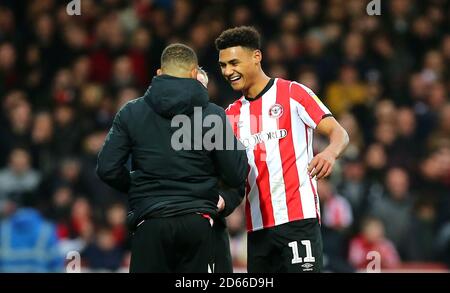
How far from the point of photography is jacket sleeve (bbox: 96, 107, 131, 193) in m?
5.02

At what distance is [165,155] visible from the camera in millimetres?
5012

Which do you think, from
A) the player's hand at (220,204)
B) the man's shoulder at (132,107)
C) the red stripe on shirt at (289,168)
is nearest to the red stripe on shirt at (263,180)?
the red stripe on shirt at (289,168)

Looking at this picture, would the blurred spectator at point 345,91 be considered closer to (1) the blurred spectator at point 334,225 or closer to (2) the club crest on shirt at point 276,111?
(1) the blurred spectator at point 334,225

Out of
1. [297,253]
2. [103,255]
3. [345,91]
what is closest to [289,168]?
[297,253]

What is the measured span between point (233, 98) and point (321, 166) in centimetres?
501

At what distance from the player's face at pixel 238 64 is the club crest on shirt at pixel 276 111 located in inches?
8.7

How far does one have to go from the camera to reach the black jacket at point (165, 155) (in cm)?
500

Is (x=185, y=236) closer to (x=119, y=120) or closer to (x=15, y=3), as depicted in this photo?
(x=119, y=120)

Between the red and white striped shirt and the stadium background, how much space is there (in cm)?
309

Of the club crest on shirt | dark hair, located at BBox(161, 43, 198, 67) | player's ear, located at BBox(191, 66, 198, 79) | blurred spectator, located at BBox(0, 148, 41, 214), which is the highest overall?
blurred spectator, located at BBox(0, 148, 41, 214)

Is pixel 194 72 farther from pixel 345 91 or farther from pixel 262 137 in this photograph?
pixel 345 91

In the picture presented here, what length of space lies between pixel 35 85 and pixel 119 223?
7.34ft

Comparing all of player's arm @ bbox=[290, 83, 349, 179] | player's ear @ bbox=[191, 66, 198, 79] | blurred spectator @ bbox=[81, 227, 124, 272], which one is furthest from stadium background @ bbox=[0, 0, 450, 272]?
player's ear @ bbox=[191, 66, 198, 79]

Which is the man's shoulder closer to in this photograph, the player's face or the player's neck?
the player's face
